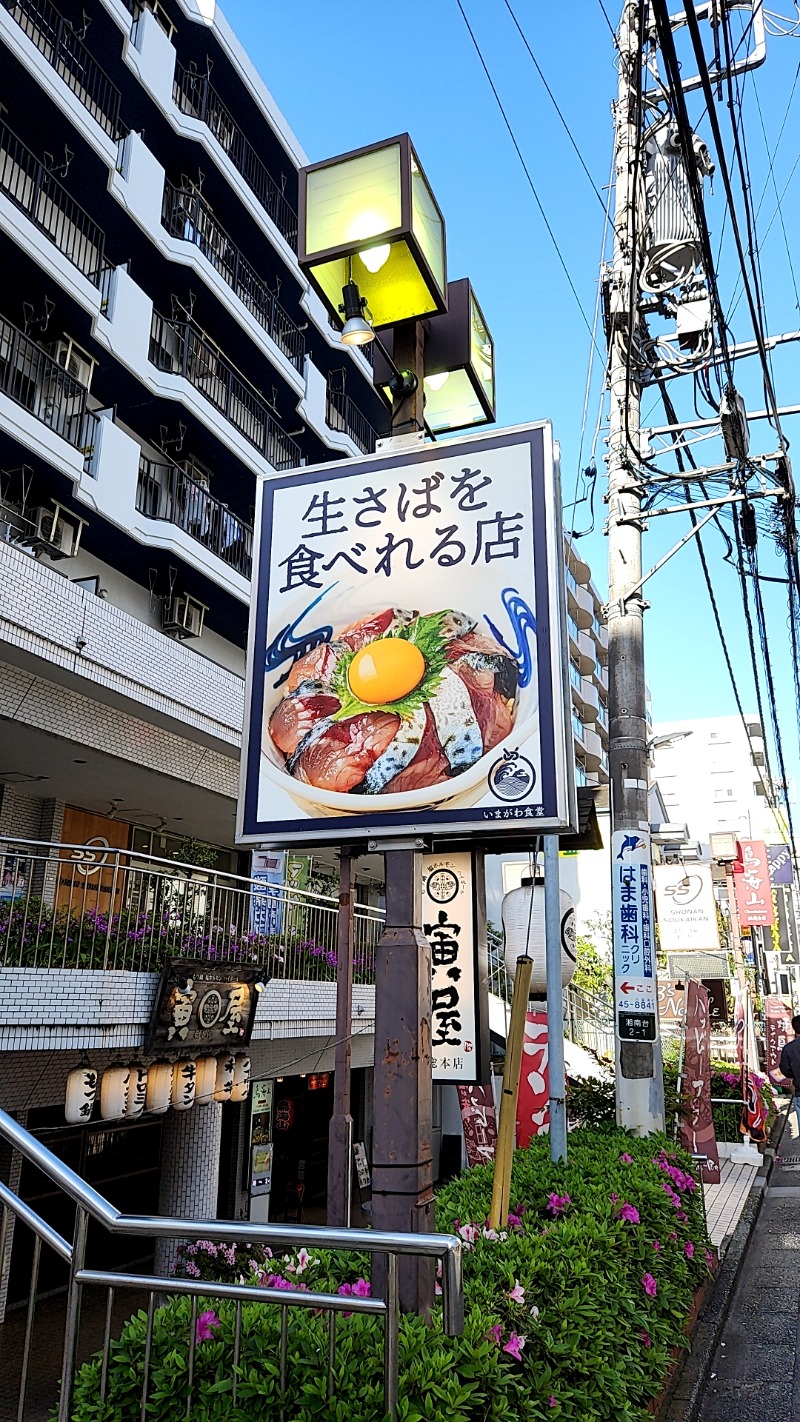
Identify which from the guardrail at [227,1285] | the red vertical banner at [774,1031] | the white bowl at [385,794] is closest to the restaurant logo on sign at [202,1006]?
the white bowl at [385,794]

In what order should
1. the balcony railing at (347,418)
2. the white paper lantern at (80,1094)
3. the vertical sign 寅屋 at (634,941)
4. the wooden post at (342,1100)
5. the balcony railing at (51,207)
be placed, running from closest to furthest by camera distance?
the wooden post at (342,1100) → the vertical sign 寅屋 at (634,941) → the white paper lantern at (80,1094) → the balcony railing at (51,207) → the balcony railing at (347,418)

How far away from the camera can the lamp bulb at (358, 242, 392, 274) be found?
541cm

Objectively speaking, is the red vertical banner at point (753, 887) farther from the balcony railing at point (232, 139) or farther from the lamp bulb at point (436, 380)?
the lamp bulb at point (436, 380)

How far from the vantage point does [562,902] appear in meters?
10.6

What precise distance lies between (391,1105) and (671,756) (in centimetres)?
7856

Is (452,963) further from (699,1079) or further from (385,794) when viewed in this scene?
(699,1079)

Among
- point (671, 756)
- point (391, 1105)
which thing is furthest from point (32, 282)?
point (671, 756)

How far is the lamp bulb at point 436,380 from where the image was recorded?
6.30 m

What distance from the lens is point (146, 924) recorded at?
11.3m

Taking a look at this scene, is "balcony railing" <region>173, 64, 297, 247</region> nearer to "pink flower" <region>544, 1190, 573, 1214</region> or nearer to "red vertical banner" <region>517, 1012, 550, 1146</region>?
"red vertical banner" <region>517, 1012, 550, 1146</region>

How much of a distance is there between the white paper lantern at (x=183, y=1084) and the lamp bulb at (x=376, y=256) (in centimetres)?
974

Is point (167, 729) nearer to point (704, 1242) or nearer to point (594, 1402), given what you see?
point (704, 1242)

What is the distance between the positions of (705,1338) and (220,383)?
61.2ft

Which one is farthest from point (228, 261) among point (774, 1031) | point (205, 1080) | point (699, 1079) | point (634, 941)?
point (774, 1031)
